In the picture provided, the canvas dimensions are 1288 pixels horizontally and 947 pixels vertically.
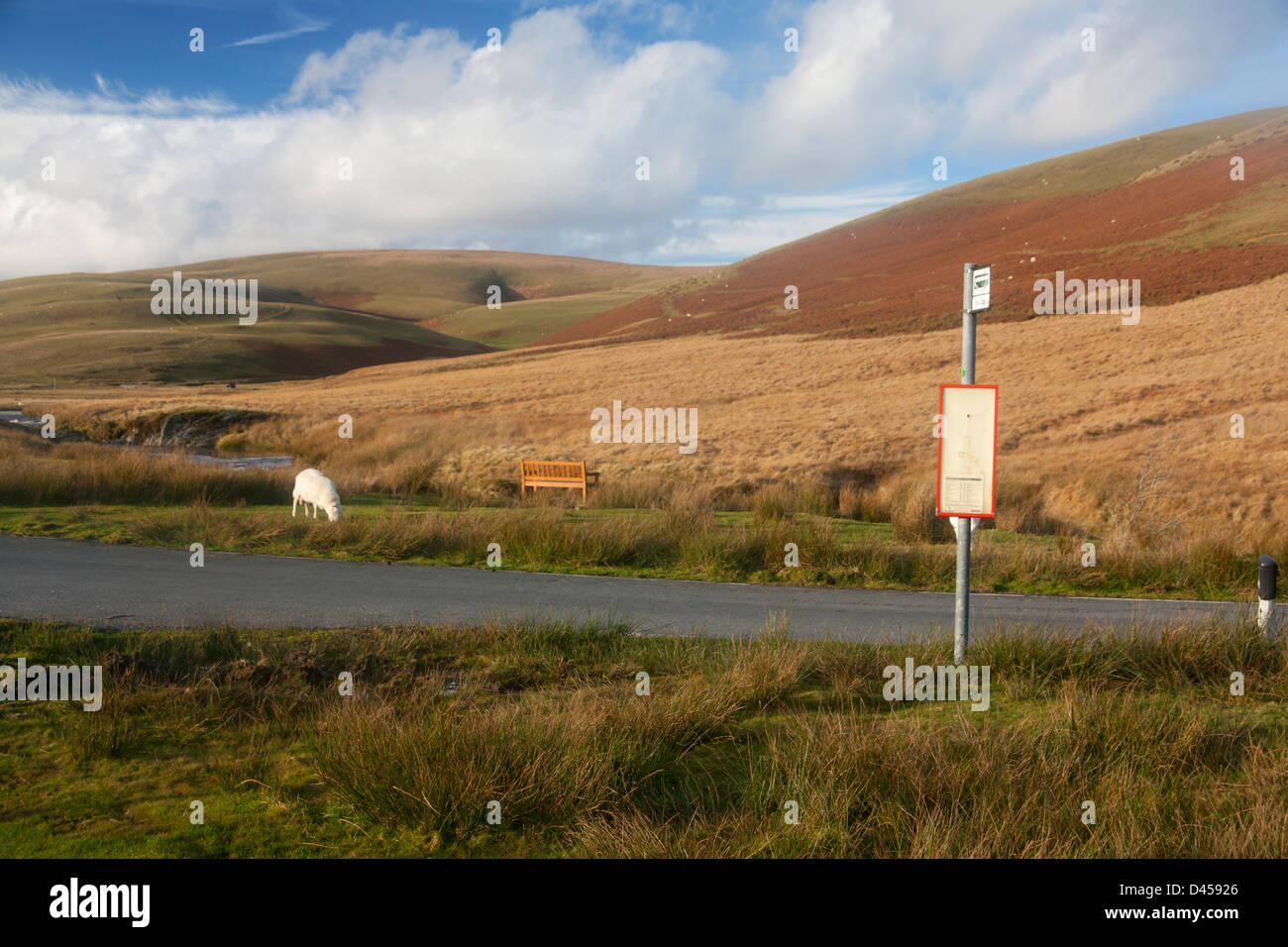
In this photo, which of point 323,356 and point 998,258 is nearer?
point 998,258

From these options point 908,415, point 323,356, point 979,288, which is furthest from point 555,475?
point 323,356

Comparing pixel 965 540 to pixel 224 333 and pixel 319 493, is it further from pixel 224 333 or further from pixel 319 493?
pixel 224 333

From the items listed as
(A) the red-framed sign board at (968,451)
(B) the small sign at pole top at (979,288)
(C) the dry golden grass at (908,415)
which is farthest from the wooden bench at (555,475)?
(B) the small sign at pole top at (979,288)

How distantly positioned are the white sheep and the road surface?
218 cm

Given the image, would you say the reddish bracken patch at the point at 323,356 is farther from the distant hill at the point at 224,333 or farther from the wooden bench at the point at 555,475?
the wooden bench at the point at 555,475

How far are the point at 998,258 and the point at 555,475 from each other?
56.6 metres

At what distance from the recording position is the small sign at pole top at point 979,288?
6.43 metres

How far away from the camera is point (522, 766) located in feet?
16.8

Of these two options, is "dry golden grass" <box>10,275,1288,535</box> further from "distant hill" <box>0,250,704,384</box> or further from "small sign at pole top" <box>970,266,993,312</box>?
"distant hill" <box>0,250,704,384</box>

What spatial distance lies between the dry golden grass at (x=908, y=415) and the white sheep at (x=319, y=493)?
781 centimetres

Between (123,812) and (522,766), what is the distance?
218 centimetres

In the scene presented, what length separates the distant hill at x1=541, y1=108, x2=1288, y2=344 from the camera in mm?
54969

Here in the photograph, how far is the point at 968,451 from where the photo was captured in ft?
21.6

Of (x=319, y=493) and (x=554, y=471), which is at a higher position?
(x=554, y=471)
